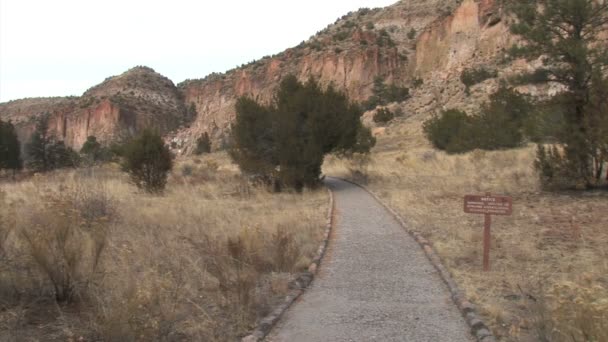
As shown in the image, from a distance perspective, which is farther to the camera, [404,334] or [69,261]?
[69,261]

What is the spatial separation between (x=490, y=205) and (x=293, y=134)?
12823 mm

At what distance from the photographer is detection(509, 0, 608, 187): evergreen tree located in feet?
46.7

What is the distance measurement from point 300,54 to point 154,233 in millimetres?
82051

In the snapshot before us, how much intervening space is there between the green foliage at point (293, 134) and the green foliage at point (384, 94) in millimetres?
39398

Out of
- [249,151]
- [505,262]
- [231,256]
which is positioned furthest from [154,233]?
[249,151]

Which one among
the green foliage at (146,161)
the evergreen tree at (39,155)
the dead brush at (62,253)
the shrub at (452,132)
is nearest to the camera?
the dead brush at (62,253)

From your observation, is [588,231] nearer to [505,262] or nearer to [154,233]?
[505,262]

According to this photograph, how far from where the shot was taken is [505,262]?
802cm

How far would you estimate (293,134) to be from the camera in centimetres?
1964

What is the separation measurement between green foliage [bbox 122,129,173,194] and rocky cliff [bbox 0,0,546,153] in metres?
21.1

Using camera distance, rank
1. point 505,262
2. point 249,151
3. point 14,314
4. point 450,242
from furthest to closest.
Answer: point 249,151 → point 450,242 → point 505,262 → point 14,314

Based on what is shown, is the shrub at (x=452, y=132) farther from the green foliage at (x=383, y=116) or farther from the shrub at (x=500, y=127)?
the green foliage at (x=383, y=116)

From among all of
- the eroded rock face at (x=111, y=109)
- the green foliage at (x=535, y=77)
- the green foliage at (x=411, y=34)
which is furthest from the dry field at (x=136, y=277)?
the eroded rock face at (x=111, y=109)

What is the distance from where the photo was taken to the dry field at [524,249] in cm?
460
